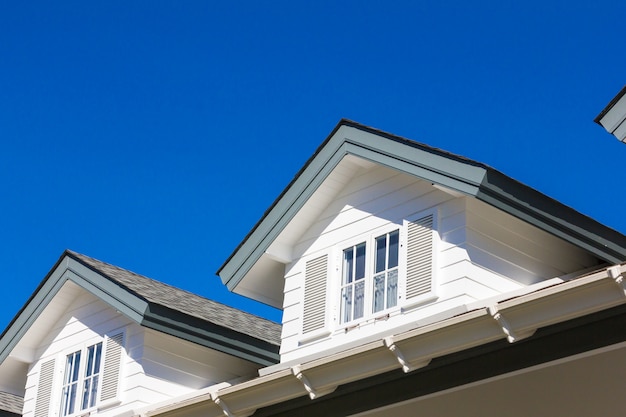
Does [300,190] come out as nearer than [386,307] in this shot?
No

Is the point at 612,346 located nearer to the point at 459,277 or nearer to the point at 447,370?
the point at 447,370

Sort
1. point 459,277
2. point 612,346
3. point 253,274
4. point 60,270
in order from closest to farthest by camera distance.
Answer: point 612,346, point 459,277, point 253,274, point 60,270

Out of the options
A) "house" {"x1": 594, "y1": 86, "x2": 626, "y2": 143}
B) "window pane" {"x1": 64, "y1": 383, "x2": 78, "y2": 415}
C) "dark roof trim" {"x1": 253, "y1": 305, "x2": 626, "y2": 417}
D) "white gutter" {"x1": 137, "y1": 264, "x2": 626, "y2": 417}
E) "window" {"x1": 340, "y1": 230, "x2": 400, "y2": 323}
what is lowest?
"dark roof trim" {"x1": 253, "y1": 305, "x2": 626, "y2": 417}

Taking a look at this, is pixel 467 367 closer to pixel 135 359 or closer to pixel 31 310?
pixel 135 359

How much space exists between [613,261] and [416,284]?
2309 mm

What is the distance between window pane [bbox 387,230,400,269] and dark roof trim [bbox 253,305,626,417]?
1841 mm

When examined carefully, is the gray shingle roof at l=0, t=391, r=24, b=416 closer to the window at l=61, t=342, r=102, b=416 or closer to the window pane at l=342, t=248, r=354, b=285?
the window at l=61, t=342, r=102, b=416

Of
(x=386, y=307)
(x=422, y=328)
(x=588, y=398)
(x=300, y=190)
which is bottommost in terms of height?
(x=588, y=398)

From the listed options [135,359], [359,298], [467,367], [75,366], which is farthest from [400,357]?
[75,366]

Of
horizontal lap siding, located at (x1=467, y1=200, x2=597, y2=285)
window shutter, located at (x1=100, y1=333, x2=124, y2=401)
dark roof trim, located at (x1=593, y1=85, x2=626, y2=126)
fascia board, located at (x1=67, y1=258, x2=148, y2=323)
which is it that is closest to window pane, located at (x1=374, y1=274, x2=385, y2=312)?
horizontal lap siding, located at (x1=467, y1=200, x2=597, y2=285)

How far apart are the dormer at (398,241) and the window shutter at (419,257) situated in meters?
0.01

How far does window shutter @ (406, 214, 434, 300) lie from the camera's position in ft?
39.1

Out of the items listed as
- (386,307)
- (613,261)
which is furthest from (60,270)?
(613,261)

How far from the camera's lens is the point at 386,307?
1220 cm
